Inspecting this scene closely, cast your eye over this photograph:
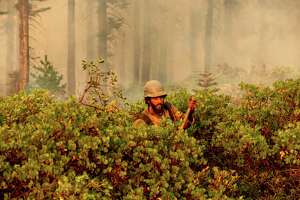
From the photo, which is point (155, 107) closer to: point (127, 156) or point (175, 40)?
point (127, 156)

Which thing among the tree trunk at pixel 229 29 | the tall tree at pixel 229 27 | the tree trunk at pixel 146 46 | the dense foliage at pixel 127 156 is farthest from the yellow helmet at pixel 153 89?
the tall tree at pixel 229 27

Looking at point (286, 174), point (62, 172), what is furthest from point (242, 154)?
point (62, 172)

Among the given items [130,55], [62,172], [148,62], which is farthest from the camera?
[130,55]

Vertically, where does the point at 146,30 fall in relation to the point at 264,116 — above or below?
above

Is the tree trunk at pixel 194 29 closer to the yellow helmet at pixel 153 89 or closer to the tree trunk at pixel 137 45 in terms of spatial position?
the tree trunk at pixel 137 45

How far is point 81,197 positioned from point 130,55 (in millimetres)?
60638

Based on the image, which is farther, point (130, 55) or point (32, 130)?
point (130, 55)

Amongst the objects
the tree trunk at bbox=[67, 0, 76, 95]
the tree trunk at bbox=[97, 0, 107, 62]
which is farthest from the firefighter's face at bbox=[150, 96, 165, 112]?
the tree trunk at bbox=[97, 0, 107, 62]

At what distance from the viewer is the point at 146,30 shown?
197 feet

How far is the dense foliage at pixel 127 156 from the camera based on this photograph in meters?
4.82

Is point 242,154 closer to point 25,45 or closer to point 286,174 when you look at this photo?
point 286,174

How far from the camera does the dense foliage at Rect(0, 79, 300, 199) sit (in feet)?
15.8

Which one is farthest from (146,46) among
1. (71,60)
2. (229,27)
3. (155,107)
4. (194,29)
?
(155,107)

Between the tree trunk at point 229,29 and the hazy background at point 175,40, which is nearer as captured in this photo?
the hazy background at point 175,40
